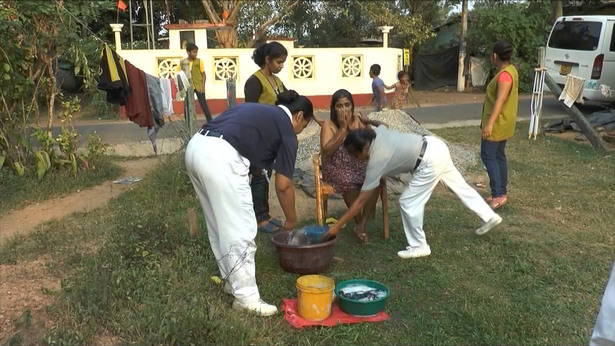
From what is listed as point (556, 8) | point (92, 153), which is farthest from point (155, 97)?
point (556, 8)

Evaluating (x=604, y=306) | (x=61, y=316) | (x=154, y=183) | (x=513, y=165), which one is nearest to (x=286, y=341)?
(x=61, y=316)

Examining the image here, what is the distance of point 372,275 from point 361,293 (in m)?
0.54

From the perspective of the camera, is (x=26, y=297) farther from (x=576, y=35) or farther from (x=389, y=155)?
(x=576, y=35)

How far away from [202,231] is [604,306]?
3.18 meters

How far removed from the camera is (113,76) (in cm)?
546

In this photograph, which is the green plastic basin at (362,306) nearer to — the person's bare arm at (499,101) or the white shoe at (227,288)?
the white shoe at (227,288)

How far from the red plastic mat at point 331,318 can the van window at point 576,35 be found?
32.6 feet

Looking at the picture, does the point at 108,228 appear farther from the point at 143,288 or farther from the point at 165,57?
the point at 165,57

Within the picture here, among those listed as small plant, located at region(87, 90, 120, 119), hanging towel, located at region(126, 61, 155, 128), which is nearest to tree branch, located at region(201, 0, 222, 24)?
small plant, located at region(87, 90, 120, 119)

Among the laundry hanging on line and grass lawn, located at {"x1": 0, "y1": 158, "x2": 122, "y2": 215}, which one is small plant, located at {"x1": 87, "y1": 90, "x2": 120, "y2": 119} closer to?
grass lawn, located at {"x1": 0, "y1": 158, "x2": 122, "y2": 215}

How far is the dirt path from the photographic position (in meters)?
5.32

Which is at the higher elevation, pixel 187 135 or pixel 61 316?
pixel 187 135

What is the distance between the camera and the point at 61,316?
3.09 metres

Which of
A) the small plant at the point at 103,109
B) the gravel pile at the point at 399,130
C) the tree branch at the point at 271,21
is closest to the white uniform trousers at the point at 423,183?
the gravel pile at the point at 399,130
